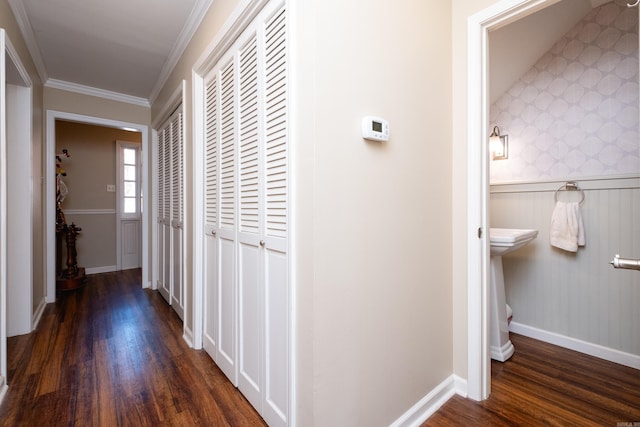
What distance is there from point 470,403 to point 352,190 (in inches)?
53.6

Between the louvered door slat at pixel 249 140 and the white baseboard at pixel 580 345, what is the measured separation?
2363mm

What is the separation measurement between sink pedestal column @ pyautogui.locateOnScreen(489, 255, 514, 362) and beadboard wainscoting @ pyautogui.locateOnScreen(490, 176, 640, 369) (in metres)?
0.51

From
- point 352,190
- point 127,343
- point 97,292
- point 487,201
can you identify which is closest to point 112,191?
point 97,292

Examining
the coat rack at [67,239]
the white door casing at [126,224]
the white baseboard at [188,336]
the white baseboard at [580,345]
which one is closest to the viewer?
the white baseboard at [580,345]

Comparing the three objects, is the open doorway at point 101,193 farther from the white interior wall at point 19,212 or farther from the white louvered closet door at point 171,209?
Answer: the white interior wall at point 19,212

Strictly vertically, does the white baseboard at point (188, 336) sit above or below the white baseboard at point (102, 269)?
below

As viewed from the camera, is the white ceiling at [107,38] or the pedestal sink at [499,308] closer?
the pedestal sink at [499,308]

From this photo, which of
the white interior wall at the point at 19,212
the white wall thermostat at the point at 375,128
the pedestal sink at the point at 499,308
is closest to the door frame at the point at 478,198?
the pedestal sink at the point at 499,308

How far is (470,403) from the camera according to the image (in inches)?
61.6

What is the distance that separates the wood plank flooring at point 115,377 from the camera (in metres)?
1.50

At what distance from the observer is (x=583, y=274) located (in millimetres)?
2104

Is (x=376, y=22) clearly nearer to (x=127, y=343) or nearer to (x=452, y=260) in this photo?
(x=452, y=260)

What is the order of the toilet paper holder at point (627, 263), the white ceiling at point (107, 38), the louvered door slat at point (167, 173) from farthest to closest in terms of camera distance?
the louvered door slat at point (167, 173), the white ceiling at point (107, 38), the toilet paper holder at point (627, 263)

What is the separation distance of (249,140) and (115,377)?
1727 millimetres
